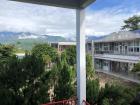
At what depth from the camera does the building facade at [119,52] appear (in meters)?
16.6

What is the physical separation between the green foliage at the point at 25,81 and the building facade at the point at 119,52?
12.4m

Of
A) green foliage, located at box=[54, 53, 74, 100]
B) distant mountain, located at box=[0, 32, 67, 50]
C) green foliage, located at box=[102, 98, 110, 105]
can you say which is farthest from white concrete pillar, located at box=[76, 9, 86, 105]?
distant mountain, located at box=[0, 32, 67, 50]

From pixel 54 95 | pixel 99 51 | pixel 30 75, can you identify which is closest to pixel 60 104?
pixel 54 95

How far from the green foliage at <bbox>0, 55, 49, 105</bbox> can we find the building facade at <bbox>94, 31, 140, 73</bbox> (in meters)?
12.4

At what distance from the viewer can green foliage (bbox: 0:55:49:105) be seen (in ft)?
14.3

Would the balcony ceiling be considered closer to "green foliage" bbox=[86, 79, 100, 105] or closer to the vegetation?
the vegetation

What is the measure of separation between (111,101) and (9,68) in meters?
2.41

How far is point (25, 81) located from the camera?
4480mm

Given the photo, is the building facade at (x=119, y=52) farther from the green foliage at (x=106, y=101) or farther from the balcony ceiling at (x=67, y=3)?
the balcony ceiling at (x=67, y=3)

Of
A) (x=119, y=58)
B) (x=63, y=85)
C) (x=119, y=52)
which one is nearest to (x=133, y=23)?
(x=119, y=52)

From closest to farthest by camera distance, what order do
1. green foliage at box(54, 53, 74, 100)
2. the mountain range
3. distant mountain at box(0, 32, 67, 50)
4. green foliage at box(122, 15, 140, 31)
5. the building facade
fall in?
green foliage at box(54, 53, 74, 100), the building facade, green foliage at box(122, 15, 140, 31), the mountain range, distant mountain at box(0, 32, 67, 50)

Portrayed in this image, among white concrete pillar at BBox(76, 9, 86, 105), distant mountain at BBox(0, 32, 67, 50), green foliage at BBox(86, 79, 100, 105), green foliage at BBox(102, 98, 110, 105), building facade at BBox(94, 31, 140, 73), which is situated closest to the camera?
white concrete pillar at BBox(76, 9, 86, 105)

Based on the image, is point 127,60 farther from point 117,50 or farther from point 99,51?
point 99,51

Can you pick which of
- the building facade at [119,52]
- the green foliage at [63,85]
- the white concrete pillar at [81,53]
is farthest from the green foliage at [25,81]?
the building facade at [119,52]
